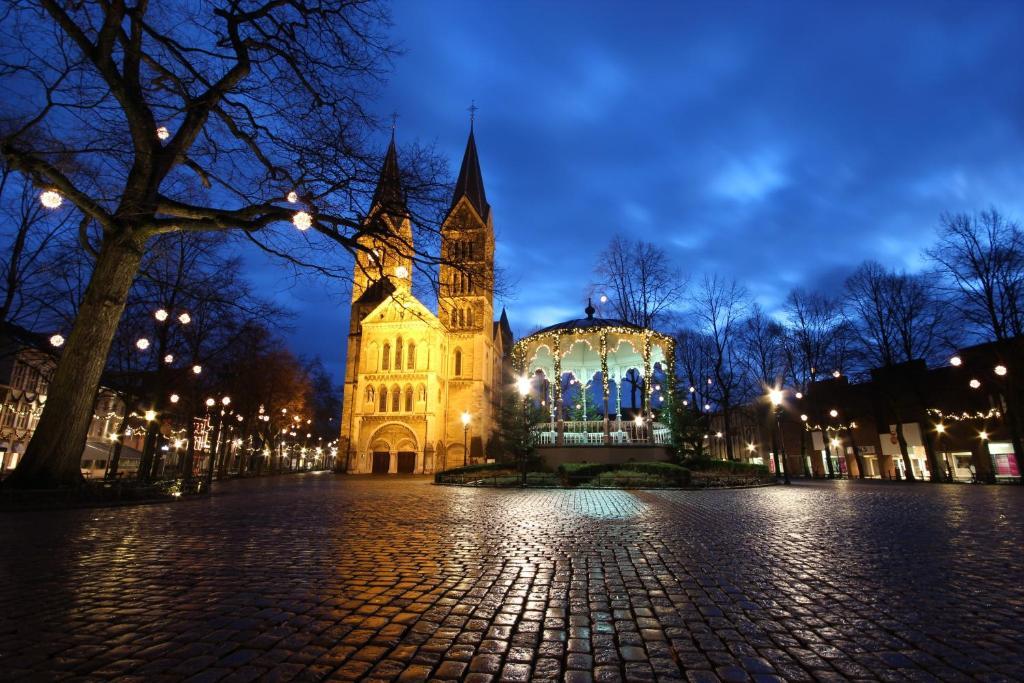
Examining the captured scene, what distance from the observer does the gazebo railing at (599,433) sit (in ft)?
85.2

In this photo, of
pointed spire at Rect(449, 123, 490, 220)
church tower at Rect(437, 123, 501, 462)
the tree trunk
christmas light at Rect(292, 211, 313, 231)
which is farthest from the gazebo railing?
pointed spire at Rect(449, 123, 490, 220)

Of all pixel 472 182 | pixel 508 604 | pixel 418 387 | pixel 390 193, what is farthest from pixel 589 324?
pixel 472 182

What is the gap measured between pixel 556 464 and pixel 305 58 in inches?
799

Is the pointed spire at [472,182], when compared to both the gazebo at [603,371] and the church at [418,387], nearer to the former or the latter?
the church at [418,387]

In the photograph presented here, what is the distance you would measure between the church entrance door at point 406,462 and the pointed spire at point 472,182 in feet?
86.8

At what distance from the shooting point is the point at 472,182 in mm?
59062

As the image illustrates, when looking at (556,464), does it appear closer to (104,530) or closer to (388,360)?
(104,530)

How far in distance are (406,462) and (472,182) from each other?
3199 centimetres

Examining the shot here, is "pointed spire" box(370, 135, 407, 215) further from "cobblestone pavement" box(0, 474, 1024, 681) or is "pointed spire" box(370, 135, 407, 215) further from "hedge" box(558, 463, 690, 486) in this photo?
"hedge" box(558, 463, 690, 486)

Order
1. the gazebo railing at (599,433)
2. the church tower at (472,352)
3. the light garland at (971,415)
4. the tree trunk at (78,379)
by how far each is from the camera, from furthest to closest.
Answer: the church tower at (472,352) < the light garland at (971,415) < the gazebo railing at (599,433) < the tree trunk at (78,379)

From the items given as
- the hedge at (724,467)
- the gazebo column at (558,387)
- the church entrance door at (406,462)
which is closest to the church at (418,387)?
the church entrance door at (406,462)

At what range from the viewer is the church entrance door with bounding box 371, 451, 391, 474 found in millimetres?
50156

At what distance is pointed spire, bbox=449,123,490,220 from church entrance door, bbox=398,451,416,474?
26460 millimetres

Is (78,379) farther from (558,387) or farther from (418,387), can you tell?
(418,387)
